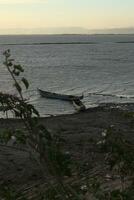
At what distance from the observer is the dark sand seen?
43.5ft

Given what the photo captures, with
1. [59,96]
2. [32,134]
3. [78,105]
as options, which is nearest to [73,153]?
[32,134]

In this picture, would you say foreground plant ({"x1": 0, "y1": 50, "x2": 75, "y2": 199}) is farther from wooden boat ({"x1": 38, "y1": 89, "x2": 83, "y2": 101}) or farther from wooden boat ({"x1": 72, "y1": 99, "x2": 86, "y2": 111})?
wooden boat ({"x1": 38, "y1": 89, "x2": 83, "y2": 101})

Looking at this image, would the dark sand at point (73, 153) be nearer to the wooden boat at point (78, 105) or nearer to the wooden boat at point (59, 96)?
the wooden boat at point (78, 105)

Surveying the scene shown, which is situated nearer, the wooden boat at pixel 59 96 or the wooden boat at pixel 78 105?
the wooden boat at pixel 78 105

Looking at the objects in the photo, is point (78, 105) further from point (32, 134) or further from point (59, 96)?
point (32, 134)

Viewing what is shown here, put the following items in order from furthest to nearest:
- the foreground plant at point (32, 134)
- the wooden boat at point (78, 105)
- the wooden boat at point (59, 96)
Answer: the wooden boat at point (59, 96) → the wooden boat at point (78, 105) → the foreground plant at point (32, 134)

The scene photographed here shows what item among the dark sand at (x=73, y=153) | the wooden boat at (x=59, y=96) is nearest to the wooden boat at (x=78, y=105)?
the wooden boat at (x=59, y=96)

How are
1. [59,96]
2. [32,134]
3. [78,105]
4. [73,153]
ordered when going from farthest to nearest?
→ [59,96] → [78,105] → [73,153] → [32,134]

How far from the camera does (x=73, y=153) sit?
647 inches

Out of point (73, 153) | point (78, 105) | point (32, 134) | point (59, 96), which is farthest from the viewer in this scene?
point (59, 96)

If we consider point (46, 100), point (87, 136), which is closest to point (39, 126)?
point (87, 136)

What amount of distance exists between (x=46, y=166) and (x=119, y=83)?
52942 mm

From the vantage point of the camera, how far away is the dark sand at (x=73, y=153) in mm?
13258

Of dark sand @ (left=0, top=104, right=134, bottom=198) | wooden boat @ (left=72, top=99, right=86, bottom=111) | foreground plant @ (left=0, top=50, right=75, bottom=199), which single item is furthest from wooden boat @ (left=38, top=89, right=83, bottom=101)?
foreground plant @ (left=0, top=50, right=75, bottom=199)
